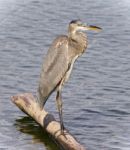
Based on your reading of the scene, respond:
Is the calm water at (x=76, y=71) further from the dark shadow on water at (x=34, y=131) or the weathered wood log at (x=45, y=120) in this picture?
the weathered wood log at (x=45, y=120)

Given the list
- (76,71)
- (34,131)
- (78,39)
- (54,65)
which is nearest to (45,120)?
(34,131)

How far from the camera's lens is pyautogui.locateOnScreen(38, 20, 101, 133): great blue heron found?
11.8 meters

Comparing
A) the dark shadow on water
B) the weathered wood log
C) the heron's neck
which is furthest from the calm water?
the heron's neck

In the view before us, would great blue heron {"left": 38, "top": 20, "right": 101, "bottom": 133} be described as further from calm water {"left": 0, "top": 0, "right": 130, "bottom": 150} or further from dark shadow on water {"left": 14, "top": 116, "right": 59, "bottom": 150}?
calm water {"left": 0, "top": 0, "right": 130, "bottom": 150}

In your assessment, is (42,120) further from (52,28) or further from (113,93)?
(52,28)

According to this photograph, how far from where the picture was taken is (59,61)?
11844 millimetres

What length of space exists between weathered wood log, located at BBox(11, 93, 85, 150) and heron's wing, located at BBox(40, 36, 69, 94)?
61 cm

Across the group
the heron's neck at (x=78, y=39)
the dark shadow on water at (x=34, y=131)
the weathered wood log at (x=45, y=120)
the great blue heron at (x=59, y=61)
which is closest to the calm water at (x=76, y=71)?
the dark shadow on water at (x=34, y=131)

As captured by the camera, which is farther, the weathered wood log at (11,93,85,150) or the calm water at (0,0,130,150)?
the calm water at (0,0,130,150)

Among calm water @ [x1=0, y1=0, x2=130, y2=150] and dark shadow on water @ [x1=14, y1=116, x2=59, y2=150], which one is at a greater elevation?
dark shadow on water @ [x1=14, y1=116, x2=59, y2=150]

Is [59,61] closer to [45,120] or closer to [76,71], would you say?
[45,120]

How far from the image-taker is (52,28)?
1998 cm

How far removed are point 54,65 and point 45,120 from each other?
0.97 metres

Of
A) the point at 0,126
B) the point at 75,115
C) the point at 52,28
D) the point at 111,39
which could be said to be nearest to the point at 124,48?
the point at 111,39
